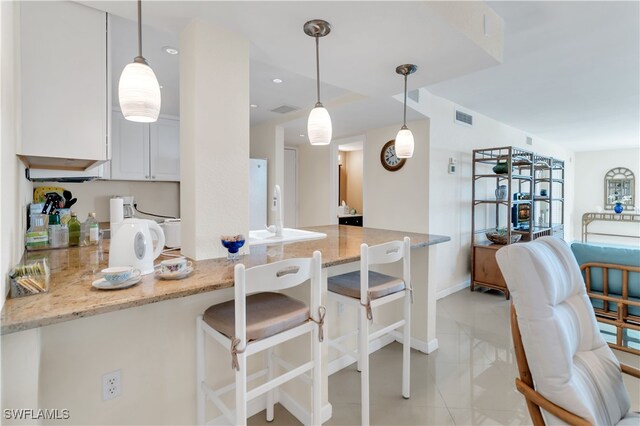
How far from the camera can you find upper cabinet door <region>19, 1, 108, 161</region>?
1.44 meters

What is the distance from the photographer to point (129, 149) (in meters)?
3.79

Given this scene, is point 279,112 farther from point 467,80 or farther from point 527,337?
point 527,337

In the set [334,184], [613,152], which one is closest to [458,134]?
[334,184]

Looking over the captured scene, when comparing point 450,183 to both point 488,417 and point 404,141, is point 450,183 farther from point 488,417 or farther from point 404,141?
point 488,417

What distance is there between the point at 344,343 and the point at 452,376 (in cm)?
81

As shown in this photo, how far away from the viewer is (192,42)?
64.8 inches

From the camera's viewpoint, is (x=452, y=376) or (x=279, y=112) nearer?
(x=452, y=376)

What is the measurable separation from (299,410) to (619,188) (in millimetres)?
10196

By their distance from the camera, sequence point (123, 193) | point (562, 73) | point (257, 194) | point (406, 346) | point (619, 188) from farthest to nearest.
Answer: point (619, 188) < point (257, 194) < point (123, 193) < point (562, 73) < point (406, 346)

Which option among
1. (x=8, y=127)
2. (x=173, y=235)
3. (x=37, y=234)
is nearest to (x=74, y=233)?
(x=37, y=234)

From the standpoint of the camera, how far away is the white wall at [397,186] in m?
3.87

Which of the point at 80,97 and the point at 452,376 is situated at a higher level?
the point at 80,97

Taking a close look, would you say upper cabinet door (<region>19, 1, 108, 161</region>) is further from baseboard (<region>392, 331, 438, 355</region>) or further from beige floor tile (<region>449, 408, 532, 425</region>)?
baseboard (<region>392, 331, 438, 355</region>)

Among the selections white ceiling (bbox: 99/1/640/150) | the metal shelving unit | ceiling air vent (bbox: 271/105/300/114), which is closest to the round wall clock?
white ceiling (bbox: 99/1/640/150)
